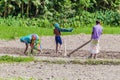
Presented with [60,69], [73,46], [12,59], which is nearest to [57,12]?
[73,46]

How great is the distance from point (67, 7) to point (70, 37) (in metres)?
9.98

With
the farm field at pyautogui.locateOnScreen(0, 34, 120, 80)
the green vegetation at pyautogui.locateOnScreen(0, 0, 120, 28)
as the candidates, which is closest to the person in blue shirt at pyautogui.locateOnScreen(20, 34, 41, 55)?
the farm field at pyautogui.locateOnScreen(0, 34, 120, 80)

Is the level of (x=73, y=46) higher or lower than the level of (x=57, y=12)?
lower

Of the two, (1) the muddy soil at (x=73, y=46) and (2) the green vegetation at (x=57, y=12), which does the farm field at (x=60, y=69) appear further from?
(2) the green vegetation at (x=57, y=12)

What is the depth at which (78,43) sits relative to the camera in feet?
84.4

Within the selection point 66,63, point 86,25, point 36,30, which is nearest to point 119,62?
point 66,63

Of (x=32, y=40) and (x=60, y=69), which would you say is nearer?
(x=60, y=69)

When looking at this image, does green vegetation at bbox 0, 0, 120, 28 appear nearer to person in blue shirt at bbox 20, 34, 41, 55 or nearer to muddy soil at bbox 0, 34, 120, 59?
muddy soil at bbox 0, 34, 120, 59

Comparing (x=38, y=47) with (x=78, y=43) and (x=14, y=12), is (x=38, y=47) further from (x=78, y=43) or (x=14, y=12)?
(x=14, y=12)

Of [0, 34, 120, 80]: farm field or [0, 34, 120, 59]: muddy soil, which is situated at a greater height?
[0, 34, 120, 80]: farm field

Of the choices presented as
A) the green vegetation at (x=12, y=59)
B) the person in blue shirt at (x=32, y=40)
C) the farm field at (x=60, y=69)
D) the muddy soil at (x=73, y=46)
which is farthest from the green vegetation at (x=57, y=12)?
the green vegetation at (x=12, y=59)

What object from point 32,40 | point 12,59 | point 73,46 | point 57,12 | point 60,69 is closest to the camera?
point 60,69

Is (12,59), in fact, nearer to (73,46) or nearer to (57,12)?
(73,46)

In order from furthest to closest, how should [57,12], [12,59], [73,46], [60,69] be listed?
1. [57,12]
2. [73,46]
3. [12,59]
4. [60,69]
